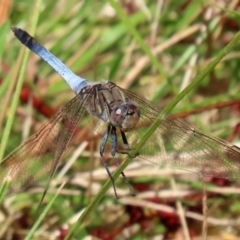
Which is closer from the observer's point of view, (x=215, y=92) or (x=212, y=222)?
(x=212, y=222)

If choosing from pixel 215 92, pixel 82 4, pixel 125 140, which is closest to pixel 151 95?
pixel 215 92

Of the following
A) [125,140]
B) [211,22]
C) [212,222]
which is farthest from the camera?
[211,22]

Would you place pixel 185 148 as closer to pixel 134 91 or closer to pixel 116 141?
pixel 116 141

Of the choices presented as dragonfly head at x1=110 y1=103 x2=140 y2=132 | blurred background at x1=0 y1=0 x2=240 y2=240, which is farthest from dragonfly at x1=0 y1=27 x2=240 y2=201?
blurred background at x1=0 y1=0 x2=240 y2=240

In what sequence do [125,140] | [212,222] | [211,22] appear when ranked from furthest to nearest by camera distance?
[211,22] < [212,222] < [125,140]

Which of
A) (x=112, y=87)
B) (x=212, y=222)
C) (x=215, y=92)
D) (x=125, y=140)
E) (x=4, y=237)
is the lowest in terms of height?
(x=4, y=237)

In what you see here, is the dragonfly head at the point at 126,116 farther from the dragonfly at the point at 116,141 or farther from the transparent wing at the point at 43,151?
the transparent wing at the point at 43,151

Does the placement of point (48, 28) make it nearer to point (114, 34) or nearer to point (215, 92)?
point (114, 34)
